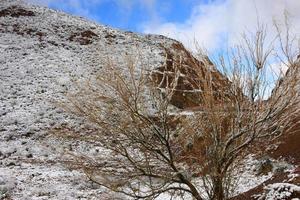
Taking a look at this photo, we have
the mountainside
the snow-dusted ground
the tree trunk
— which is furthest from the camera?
the snow-dusted ground

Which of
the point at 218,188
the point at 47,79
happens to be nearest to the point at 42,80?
the point at 47,79

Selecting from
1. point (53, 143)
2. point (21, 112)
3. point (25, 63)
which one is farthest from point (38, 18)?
point (53, 143)

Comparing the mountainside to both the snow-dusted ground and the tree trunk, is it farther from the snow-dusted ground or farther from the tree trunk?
the tree trunk

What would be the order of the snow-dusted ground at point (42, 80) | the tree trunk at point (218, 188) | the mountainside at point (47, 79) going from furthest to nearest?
the snow-dusted ground at point (42, 80), the mountainside at point (47, 79), the tree trunk at point (218, 188)

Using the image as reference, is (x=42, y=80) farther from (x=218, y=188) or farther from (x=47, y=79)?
(x=218, y=188)

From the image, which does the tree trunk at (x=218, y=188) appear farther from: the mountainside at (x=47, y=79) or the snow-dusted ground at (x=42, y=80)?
the snow-dusted ground at (x=42, y=80)

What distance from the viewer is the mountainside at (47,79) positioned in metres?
18.7

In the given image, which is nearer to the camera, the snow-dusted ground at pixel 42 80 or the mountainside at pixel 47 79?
the mountainside at pixel 47 79

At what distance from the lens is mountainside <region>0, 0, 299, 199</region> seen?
734 inches

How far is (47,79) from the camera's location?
33500mm

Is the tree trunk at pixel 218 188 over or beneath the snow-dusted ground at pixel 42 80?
beneath

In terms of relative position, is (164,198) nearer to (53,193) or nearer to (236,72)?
(53,193)

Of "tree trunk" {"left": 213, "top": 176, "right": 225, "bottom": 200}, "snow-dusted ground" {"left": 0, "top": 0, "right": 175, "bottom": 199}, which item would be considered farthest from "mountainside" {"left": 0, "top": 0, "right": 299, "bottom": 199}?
"tree trunk" {"left": 213, "top": 176, "right": 225, "bottom": 200}

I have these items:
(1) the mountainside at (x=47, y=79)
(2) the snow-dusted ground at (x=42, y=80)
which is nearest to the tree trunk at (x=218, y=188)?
(1) the mountainside at (x=47, y=79)
